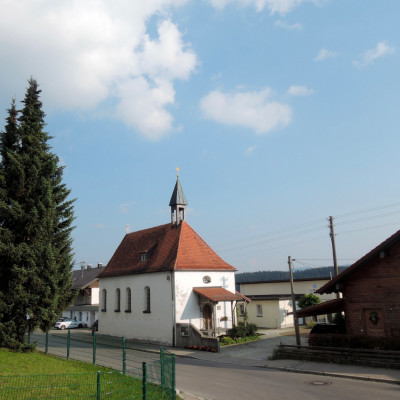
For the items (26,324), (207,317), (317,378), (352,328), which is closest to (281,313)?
(207,317)

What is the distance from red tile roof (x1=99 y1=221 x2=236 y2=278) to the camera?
28719mm

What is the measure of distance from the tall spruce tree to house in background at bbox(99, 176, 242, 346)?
364 inches

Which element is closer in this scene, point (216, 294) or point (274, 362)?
point (274, 362)

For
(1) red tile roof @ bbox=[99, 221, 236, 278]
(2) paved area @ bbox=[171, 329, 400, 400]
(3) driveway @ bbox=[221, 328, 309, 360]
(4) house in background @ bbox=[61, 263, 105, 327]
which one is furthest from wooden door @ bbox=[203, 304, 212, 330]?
(4) house in background @ bbox=[61, 263, 105, 327]

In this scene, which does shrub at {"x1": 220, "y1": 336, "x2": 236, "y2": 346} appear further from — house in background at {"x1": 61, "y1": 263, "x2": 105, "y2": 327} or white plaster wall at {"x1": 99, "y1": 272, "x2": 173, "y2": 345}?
house in background at {"x1": 61, "y1": 263, "x2": 105, "y2": 327}

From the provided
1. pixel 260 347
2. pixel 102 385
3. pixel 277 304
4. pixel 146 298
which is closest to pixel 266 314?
pixel 277 304

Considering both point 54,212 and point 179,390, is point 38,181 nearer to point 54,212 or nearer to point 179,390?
point 54,212

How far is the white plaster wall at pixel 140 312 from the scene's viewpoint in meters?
27.5

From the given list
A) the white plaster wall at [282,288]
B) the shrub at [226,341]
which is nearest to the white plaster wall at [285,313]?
the white plaster wall at [282,288]

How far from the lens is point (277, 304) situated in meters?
35.2

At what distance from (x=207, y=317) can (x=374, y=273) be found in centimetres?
1358

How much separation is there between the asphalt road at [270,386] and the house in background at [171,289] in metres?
8.62

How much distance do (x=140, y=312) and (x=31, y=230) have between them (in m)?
14.2

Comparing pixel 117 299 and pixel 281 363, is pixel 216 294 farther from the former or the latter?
pixel 117 299
